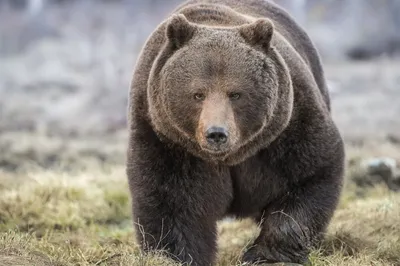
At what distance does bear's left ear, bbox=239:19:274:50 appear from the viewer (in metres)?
5.85

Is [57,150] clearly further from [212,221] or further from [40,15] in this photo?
[40,15]

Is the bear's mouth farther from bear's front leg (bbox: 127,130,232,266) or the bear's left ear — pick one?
the bear's left ear

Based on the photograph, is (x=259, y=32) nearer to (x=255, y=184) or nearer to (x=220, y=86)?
(x=220, y=86)

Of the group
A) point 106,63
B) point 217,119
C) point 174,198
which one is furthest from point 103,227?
point 106,63

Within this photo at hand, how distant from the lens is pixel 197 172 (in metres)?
6.20

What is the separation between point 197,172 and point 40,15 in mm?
23663

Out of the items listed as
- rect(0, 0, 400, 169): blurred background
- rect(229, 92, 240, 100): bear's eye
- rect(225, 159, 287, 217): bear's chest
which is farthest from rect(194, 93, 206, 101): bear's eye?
rect(0, 0, 400, 169): blurred background

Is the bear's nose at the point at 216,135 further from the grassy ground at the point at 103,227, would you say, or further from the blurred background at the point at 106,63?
the blurred background at the point at 106,63

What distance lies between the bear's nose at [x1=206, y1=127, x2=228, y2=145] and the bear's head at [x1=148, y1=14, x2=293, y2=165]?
0.28 ft

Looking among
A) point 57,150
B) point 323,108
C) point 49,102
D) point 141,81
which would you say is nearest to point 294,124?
point 323,108

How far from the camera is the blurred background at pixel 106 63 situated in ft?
62.5

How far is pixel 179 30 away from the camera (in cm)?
587

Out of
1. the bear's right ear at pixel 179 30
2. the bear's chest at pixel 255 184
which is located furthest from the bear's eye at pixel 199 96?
the bear's chest at pixel 255 184

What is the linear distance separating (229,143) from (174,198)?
88 centimetres
